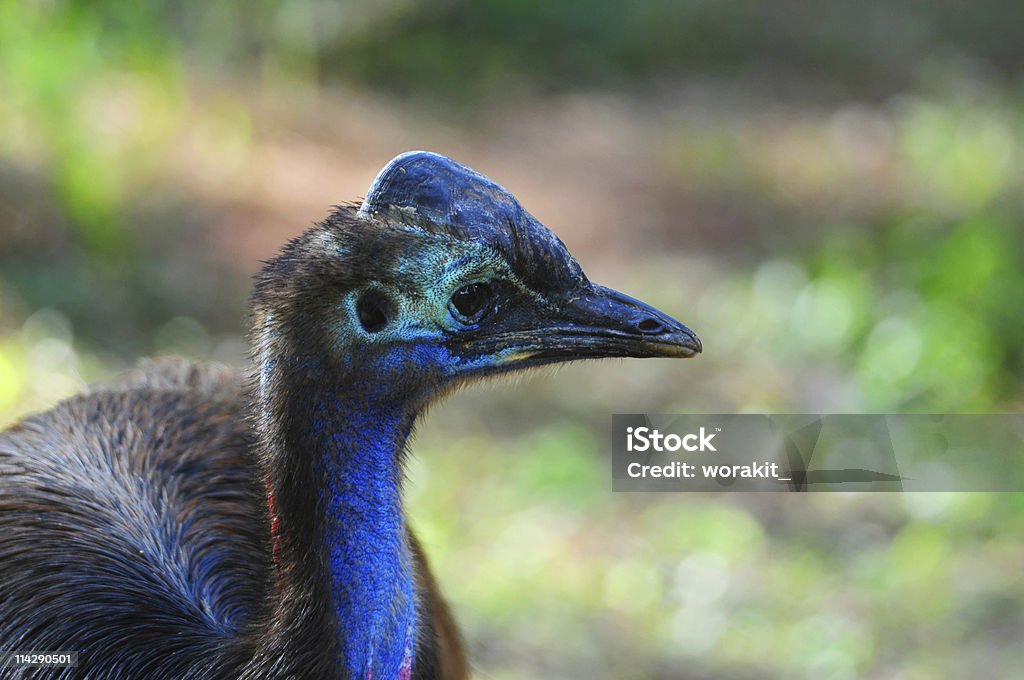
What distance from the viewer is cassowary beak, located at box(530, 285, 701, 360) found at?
2664 mm

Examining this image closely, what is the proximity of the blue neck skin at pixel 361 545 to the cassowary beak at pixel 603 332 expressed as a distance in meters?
0.37

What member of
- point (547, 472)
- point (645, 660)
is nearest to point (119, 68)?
point (547, 472)

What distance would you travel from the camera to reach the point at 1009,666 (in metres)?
4.79

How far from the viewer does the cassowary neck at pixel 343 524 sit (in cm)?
252

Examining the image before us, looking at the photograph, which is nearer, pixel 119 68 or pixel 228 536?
Answer: pixel 228 536

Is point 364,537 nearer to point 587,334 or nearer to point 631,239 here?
point 587,334

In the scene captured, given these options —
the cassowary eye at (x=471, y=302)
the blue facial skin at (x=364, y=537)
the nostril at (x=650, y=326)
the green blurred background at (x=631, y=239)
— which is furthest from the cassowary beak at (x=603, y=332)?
the green blurred background at (x=631, y=239)

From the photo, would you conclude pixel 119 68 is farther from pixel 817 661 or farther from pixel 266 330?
pixel 266 330

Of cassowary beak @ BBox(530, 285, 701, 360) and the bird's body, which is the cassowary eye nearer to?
the bird's body

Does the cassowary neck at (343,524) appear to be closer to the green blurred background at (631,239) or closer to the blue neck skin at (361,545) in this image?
the blue neck skin at (361,545)

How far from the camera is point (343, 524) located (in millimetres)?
2539

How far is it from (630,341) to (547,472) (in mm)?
3298

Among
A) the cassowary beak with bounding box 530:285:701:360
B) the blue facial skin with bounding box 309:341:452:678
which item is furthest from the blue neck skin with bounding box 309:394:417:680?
the cassowary beak with bounding box 530:285:701:360

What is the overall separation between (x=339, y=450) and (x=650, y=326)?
63 centimetres
